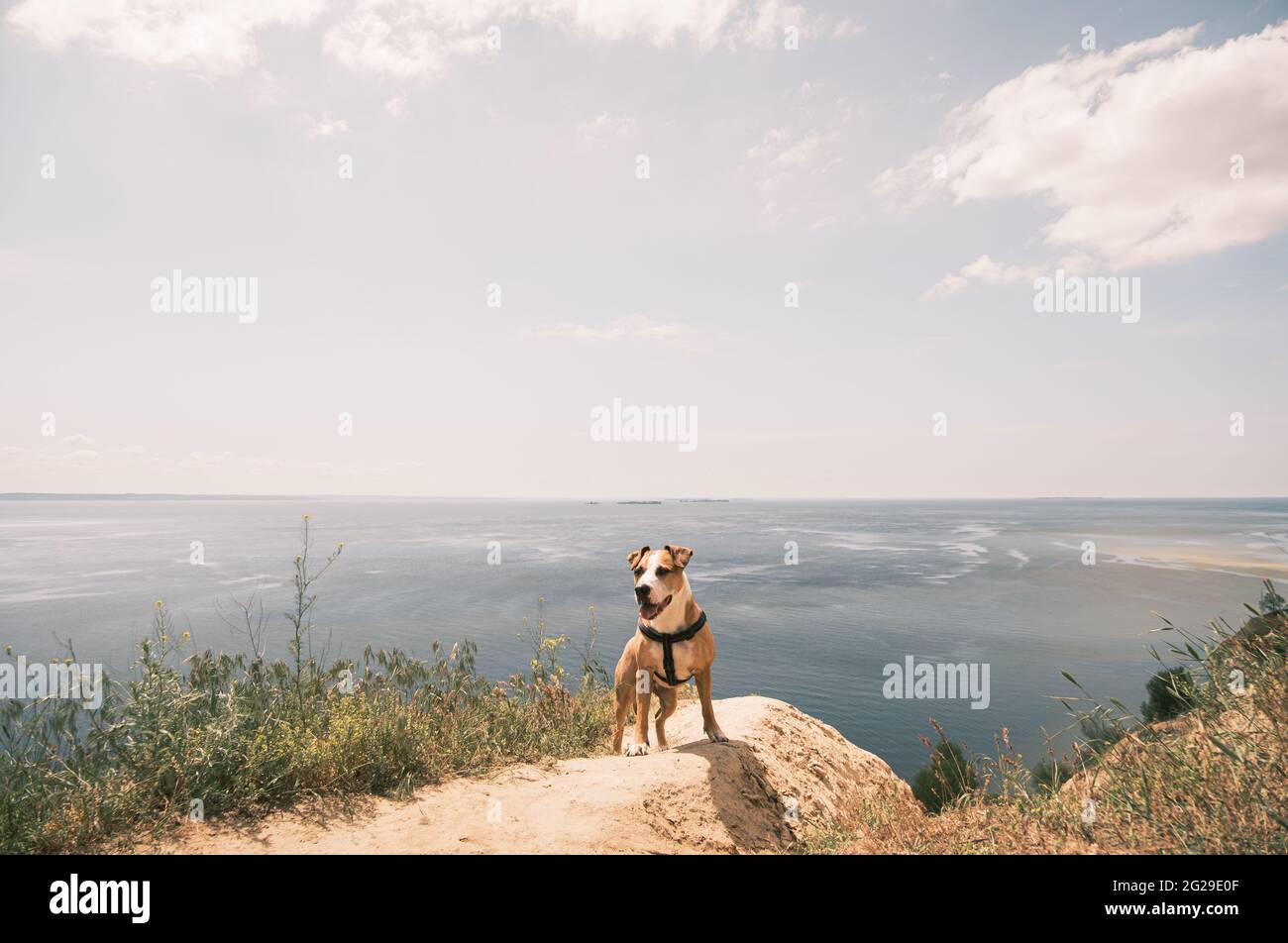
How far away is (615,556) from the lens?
71.8 metres

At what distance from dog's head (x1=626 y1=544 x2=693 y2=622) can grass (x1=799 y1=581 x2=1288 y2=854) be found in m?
2.91

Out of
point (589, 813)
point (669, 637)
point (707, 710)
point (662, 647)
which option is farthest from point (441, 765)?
point (707, 710)

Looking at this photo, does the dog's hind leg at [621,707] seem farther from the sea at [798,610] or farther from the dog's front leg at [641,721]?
the sea at [798,610]

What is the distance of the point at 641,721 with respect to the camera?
295 inches

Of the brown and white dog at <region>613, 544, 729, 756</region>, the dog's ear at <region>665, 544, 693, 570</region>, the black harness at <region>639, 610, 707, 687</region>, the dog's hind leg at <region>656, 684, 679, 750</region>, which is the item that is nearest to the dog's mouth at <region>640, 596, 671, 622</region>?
the brown and white dog at <region>613, 544, 729, 756</region>

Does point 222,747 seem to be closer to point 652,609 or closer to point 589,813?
point 589,813

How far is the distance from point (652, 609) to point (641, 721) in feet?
6.04

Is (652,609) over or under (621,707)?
over

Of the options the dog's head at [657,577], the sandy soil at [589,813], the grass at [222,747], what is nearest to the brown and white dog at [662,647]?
the dog's head at [657,577]

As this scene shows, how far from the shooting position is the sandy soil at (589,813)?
15.8 feet

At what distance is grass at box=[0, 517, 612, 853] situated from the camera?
4.61 metres

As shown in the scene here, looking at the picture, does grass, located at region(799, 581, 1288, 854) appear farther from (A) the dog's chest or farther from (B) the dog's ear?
(B) the dog's ear
